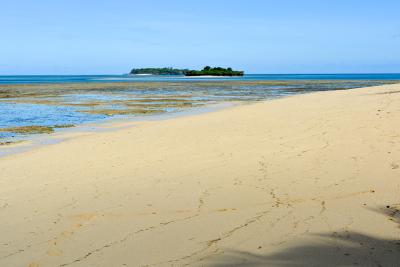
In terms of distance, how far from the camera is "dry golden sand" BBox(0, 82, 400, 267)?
4.75 meters

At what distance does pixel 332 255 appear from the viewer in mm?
4480

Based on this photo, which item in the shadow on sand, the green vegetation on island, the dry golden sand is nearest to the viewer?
the shadow on sand

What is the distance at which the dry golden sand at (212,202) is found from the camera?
4.75 metres

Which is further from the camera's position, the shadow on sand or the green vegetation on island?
the green vegetation on island

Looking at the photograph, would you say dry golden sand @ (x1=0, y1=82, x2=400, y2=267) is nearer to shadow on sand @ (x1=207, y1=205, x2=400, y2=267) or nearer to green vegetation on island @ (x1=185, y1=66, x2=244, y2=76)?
shadow on sand @ (x1=207, y1=205, x2=400, y2=267)

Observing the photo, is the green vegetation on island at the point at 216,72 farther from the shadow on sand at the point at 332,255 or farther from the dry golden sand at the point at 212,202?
the shadow on sand at the point at 332,255

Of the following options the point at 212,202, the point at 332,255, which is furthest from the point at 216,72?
the point at 332,255

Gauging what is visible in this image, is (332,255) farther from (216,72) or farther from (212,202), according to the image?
(216,72)

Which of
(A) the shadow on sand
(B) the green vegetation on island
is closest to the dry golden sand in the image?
(A) the shadow on sand

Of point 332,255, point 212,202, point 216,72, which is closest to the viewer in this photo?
point 332,255

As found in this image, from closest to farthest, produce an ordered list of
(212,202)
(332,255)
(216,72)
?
(332,255) → (212,202) → (216,72)

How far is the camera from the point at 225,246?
4.89 meters

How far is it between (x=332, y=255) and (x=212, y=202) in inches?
93.7

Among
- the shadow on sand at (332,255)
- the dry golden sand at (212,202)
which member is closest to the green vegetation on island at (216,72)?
the dry golden sand at (212,202)
